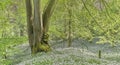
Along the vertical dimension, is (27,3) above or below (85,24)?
above

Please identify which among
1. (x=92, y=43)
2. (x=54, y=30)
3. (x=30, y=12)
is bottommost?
(x=92, y=43)

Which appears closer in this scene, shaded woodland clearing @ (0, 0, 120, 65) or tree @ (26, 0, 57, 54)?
shaded woodland clearing @ (0, 0, 120, 65)

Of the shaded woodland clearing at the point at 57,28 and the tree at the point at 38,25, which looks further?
the tree at the point at 38,25

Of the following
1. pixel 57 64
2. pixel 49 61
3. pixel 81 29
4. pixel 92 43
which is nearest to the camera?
pixel 57 64

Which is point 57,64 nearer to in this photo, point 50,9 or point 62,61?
point 62,61

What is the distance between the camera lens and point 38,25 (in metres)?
22.2

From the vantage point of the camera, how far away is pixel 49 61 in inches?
702

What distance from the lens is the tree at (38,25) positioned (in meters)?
22.0

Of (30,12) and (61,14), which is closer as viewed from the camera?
(30,12)

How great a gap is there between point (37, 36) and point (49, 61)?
498 centimetres

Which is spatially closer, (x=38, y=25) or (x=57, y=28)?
(x=38, y=25)

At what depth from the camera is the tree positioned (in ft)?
72.1

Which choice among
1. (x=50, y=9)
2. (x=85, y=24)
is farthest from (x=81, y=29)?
(x=50, y=9)

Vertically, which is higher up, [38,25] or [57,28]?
[38,25]
